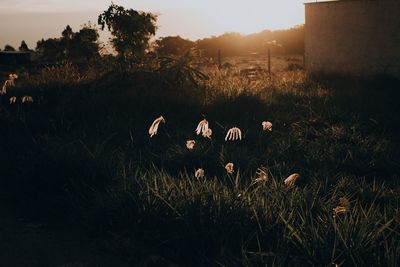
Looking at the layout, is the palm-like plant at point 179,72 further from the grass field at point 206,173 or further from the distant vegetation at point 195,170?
the grass field at point 206,173

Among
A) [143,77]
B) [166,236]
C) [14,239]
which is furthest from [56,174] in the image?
[143,77]

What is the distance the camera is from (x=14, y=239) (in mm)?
4637

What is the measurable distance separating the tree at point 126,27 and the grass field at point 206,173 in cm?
182

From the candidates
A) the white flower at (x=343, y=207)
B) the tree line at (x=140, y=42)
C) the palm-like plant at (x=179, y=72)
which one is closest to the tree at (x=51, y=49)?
the tree line at (x=140, y=42)

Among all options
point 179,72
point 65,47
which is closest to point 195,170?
point 179,72

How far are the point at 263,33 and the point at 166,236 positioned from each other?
133 ft

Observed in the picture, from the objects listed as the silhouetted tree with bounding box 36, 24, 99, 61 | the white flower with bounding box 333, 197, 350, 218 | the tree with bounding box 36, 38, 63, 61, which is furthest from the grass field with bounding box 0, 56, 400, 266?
the tree with bounding box 36, 38, 63, 61

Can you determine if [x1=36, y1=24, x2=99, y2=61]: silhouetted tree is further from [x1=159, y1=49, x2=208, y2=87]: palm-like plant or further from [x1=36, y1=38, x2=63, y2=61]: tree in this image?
[x1=159, y1=49, x2=208, y2=87]: palm-like plant

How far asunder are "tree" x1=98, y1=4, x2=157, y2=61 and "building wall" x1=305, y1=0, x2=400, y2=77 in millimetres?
6586

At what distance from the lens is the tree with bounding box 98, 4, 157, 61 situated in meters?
13.9

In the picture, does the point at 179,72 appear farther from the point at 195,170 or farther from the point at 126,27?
the point at 195,170

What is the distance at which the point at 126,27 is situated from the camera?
14.0 metres

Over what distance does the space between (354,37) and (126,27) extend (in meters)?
7.39

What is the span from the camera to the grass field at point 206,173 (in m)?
4.04
